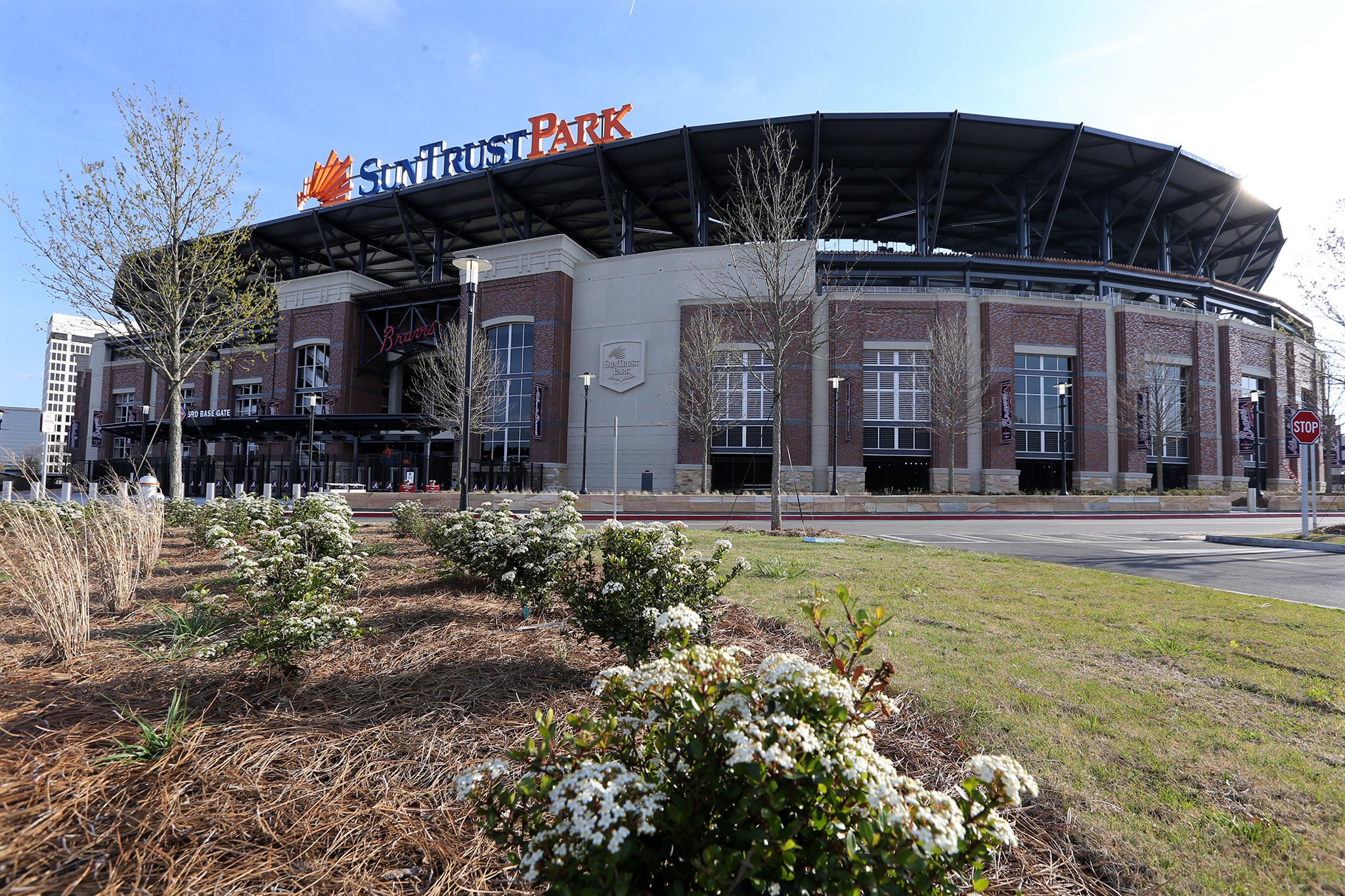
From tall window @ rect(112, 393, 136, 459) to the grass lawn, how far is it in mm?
61376

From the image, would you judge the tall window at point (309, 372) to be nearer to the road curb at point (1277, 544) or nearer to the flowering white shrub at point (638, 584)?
the flowering white shrub at point (638, 584)

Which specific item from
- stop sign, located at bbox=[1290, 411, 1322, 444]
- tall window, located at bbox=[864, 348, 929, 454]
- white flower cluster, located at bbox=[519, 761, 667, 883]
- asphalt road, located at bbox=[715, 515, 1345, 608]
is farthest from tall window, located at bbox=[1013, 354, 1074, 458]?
white flower cluster, located at bbox=[519, 761, 667, 883]

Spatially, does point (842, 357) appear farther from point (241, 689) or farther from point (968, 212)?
point (241, 689)

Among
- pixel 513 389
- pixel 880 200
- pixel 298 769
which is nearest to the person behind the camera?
pixel 298 769

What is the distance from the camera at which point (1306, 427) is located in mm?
14492

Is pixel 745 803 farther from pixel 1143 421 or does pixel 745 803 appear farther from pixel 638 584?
pixel 1143 421

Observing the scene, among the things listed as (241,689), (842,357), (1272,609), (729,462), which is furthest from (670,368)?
(241,689)

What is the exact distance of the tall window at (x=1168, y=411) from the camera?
114ft

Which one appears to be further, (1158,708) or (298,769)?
(1158,708)

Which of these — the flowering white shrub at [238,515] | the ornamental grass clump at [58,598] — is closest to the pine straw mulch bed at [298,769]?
the ornamental grass clump at [58,598]

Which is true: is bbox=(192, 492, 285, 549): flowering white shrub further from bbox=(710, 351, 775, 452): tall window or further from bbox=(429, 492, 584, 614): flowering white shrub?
bbox=(710, 351, 775, 452): tall window

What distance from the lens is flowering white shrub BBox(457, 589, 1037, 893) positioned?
1181 mm

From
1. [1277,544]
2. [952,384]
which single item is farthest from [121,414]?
[1277,544]

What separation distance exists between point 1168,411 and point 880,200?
864 inches
